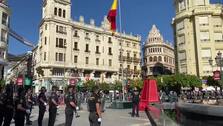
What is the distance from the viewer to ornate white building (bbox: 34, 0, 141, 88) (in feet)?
183

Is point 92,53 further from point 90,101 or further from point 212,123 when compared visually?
point 212,123

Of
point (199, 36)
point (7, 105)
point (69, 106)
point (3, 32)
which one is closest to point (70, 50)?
point (3, 32)

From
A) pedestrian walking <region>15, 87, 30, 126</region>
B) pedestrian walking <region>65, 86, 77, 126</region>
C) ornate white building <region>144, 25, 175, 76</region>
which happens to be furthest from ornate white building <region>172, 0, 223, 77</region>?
ornate white building <region>144, 25, 175, 76</region>

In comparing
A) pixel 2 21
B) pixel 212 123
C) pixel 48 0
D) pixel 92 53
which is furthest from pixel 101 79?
pixel 212 123

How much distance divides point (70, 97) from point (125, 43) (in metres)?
63.3

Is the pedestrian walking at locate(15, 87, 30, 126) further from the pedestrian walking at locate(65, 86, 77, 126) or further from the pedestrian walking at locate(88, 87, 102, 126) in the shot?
the pedestrian walking at locate(88, 87, 102, 126)

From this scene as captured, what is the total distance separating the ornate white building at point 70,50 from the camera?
5566 centimetres

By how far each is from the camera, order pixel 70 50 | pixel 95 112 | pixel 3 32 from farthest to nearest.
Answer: pixel 70 50
pixel 3 32
pixel 95 112

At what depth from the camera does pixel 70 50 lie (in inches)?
2336

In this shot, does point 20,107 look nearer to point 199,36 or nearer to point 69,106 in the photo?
point 69,106

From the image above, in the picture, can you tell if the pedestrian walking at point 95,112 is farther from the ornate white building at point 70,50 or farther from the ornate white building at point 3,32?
the ornate white building at point 70,50

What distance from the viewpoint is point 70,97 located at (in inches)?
407

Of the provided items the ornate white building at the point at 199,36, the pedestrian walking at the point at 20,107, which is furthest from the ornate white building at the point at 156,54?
the pedestrian walking at the point at 20,107

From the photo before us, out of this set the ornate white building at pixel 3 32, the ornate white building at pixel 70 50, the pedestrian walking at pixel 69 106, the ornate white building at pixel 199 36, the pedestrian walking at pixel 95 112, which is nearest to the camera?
the pedestrian walking at pixel 95 112
